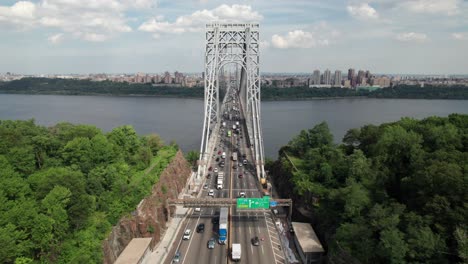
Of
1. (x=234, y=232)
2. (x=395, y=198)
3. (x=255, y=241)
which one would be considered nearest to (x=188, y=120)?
(x=234, y=232)

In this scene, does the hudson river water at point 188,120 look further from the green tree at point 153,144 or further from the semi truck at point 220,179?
the semi truck at point 220,179

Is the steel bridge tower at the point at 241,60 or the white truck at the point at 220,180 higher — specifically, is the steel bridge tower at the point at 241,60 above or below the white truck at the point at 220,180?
above

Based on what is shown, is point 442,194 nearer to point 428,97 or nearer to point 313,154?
point 313,154

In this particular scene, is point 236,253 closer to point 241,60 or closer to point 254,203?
point 254,203

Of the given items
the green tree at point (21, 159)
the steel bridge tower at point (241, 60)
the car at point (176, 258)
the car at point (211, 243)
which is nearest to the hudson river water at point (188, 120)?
the steel bridge tower at point (241, 60)

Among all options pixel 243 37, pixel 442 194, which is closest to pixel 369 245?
pixel 442 194

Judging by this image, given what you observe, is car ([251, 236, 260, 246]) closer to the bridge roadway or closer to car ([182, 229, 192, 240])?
the bridge roadway
